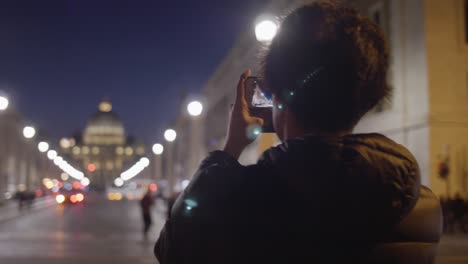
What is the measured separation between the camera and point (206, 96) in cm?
8506

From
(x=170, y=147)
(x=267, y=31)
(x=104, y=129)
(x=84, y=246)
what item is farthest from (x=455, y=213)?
(x=104, y=129)

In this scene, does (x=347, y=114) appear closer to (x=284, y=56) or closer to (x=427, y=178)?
(x=284, y=56)

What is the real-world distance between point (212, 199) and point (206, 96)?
83510 millimetres

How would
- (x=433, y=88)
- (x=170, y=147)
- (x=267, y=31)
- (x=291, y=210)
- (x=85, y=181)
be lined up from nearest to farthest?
(x=291, y=210)
(x=267, y=31)
(x=433, y=88)
(x=170, y=147)
(x=85, y=181)

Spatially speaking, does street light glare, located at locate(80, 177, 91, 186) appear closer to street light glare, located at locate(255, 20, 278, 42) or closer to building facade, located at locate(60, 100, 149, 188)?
building facade, located at locate(60, 100, 149, 188)

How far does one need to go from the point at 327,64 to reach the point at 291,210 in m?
0.40

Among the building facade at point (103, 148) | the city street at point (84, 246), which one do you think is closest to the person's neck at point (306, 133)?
the city street at point (84, 246)

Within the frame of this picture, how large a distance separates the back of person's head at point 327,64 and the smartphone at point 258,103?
14cm

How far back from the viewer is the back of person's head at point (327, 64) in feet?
6.19

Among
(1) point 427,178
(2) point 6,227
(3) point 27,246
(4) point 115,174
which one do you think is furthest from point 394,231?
(4) point 115,174

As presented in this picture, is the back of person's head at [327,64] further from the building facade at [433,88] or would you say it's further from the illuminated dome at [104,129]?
the illuminated dome at [104,129]

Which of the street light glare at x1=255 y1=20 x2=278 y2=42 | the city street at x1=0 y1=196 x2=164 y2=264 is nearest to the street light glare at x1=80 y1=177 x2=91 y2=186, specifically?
the city street at x1=0 y1=196 x2=164 y2=264

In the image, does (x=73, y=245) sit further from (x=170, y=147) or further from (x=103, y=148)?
(x=103, y=148)

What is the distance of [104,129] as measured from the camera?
193750 mm
